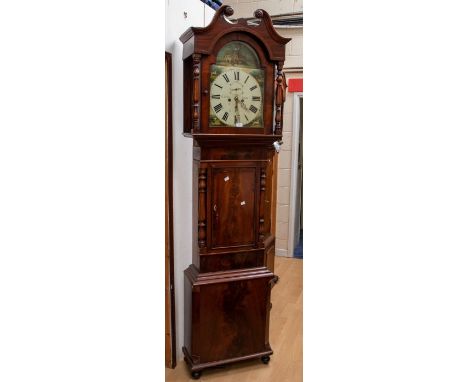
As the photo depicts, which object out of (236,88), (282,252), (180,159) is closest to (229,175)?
(180,159)

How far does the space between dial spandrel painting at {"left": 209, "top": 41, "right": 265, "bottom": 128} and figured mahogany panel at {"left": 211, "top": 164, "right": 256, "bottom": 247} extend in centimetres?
21

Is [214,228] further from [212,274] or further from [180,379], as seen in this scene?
[180,379]

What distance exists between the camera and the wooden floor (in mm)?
2072

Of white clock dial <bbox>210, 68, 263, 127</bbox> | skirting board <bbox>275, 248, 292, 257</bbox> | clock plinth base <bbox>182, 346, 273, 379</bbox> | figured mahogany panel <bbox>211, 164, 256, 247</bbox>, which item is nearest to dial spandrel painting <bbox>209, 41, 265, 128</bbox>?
white clock dial <bbox>210, 68, 263, 127</bbox>

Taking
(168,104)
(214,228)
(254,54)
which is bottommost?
(214,228)

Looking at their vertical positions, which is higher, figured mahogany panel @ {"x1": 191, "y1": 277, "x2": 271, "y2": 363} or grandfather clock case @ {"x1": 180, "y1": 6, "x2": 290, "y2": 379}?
grandfather clock case @ {"x1": 180, "y1": 6, "x2": 290, "y2": 379}

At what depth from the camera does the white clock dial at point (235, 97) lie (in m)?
1.91

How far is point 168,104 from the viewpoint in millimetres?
2029

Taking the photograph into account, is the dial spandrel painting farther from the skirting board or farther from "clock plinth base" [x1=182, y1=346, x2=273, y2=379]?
the skirting board

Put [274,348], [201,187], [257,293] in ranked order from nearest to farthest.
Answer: [201,187] → [257,293] → [274,348]

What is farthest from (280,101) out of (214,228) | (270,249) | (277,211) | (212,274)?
(277,211)


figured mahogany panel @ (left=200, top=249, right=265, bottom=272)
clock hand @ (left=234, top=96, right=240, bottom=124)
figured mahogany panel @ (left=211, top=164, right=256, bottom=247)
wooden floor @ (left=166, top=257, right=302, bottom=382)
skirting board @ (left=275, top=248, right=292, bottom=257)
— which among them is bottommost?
wooden floor @ (left=166, top=257, right=302, bottom=382)

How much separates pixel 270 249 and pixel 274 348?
586 millimetres

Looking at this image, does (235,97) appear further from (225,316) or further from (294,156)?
(294,156)
